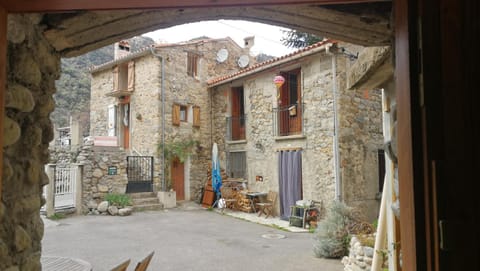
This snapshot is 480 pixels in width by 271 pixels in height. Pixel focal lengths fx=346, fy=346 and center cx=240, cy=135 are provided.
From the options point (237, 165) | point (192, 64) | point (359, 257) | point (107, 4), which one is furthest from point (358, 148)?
point (107, 4)

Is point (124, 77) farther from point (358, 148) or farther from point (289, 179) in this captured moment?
point (358, 148)

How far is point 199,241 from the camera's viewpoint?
7418 mm

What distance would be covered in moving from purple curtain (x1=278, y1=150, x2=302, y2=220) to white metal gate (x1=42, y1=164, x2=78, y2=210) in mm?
6373

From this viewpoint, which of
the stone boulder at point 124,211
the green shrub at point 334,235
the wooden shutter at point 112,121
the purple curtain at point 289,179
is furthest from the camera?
the wooden shutter at point 112,121

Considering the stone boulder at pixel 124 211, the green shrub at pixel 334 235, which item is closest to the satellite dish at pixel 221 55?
the stone boulder at pixel 124 211

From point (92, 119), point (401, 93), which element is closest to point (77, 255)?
point (401, 93)

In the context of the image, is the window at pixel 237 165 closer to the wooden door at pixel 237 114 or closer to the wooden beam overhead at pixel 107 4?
the wooden door at pixel 237 114

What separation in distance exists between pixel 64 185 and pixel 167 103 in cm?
458

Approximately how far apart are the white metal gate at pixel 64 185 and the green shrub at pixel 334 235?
25.2ft

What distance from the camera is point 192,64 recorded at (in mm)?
14125

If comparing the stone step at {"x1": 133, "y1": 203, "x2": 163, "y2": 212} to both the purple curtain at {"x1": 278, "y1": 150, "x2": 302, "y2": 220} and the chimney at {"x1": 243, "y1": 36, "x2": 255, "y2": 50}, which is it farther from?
the chimney at {"x1": 243, "y1": 36, "x2": 255, "y2": 50}

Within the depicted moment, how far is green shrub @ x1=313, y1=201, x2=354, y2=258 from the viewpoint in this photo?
6.14 m

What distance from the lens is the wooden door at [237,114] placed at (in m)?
13.2

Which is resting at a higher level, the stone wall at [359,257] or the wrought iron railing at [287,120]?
the wrought iron railing at [287,120]
